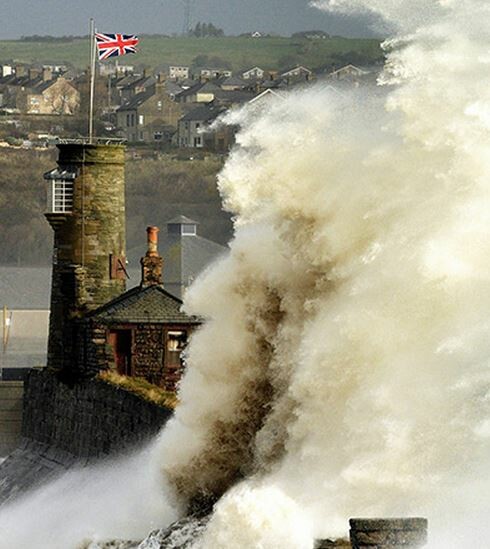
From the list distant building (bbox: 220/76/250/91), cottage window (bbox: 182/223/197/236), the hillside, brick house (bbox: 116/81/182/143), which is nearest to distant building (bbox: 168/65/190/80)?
brick house (bbox: 116/81/182/143)

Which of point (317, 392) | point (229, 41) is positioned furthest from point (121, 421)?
point (229, 41)

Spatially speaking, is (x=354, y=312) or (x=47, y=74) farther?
(x=47, y=74)

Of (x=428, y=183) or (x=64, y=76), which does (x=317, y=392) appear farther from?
(x=64, y=76)

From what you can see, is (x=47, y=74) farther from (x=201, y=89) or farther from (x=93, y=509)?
(x=93, y=509)

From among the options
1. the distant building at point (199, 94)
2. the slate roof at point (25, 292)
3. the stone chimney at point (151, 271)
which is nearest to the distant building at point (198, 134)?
the distant building at point (199, 94)

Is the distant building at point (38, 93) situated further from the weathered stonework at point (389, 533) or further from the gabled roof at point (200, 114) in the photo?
the weathered stonework at point (389, 533)

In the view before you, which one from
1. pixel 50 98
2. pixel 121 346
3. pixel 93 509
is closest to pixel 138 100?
pixel 50 98
